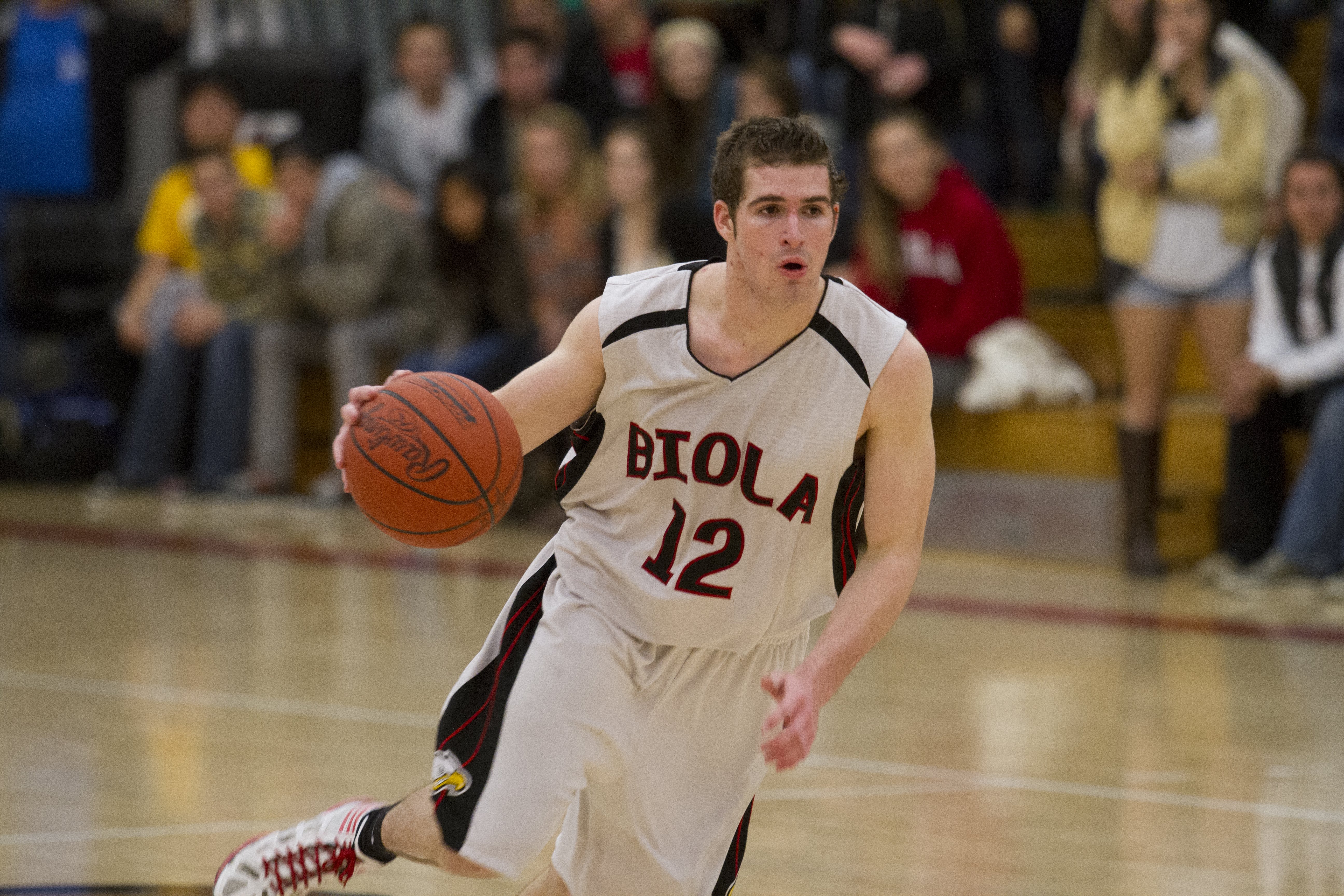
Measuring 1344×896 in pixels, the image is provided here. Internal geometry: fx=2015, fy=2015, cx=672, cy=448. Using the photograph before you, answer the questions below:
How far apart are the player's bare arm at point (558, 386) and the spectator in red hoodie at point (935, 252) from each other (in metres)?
5.58

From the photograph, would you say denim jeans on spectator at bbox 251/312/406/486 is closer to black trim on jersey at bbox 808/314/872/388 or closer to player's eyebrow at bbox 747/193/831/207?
black trim on jersey at bbox 808/314/872/388

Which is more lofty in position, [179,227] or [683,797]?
[683,797]

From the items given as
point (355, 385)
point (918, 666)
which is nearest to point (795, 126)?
point (918, 666)

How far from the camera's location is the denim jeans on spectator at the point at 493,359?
392 inches

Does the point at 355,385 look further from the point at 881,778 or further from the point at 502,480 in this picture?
the point at 502,480

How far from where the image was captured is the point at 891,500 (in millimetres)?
3328

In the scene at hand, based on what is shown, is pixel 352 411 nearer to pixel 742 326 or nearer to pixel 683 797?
pixel 742 326

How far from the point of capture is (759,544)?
340 cm

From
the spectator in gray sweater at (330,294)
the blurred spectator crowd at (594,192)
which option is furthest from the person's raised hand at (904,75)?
the spectator in gray sweater at (330,294)

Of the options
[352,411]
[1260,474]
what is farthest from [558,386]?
[1260,474]

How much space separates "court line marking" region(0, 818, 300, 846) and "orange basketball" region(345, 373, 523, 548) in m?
1.35

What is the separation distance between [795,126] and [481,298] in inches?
278

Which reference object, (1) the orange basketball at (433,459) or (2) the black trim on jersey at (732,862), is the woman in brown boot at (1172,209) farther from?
(1) the orange basketball at (433,459)

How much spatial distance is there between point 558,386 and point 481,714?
57 cm
